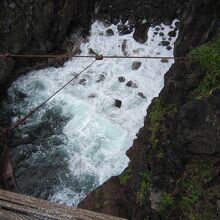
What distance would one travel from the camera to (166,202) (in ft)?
→ 18.0

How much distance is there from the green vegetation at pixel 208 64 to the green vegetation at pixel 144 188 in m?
1.52

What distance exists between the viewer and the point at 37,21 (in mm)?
9289

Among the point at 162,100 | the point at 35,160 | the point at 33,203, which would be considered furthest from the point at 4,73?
the point at 33,203

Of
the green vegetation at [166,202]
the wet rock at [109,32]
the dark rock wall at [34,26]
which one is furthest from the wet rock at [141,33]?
the green vegetation at [166,202]

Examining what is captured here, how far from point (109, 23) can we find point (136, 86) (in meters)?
2.28

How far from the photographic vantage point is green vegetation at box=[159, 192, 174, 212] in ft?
17.9

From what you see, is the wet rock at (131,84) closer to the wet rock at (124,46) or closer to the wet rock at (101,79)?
the wet rock at (101,79)

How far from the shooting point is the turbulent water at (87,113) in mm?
7762

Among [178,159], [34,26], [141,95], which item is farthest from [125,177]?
[34,26]

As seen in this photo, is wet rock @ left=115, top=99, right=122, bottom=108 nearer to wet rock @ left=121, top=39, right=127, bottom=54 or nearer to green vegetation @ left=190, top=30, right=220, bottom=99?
wet rock @ left=121, top=39, right=127, bottom=54

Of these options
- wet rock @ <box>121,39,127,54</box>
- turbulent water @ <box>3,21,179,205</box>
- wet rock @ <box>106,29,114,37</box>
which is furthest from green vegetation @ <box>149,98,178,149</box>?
wet rock @ <box>106,29,114,37</box>

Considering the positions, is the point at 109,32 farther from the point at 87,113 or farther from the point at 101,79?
the point at 87,113

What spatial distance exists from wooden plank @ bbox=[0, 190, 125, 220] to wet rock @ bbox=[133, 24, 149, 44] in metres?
7.35

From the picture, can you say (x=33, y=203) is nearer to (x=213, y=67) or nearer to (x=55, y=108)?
(x=213, y=67)
